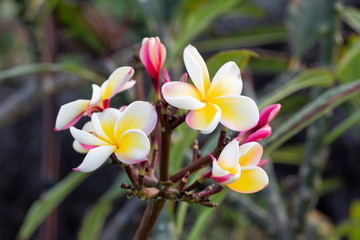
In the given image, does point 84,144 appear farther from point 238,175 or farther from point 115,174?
point 115,174

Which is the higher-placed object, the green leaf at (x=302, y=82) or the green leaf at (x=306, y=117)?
the green leaf at (x=306, y=117)

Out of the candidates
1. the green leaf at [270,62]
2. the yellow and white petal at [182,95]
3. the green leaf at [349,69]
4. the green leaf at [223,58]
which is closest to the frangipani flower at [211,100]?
the yellow and white petal at [182,95]

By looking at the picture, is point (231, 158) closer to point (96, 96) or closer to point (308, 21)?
point (96, 96)

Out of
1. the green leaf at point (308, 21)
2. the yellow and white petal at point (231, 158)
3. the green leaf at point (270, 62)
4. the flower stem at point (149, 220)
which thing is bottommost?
the green leaf at point (270, 62)

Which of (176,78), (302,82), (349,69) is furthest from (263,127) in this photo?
(176,78)

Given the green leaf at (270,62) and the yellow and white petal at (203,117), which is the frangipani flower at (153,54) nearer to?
the yellow and white petal at (203,117)
